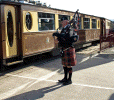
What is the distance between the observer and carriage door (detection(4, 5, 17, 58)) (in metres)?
6.49

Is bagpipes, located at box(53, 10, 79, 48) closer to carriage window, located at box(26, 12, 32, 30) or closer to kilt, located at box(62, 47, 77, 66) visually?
kilt, located at box(62, 47, 77, 66)

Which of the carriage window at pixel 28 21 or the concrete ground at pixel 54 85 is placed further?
the carriage window at pixel 28 21

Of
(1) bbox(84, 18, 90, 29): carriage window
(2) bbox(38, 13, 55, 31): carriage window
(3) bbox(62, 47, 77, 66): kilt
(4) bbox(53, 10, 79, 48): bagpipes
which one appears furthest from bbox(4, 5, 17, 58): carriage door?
(1) bbox(84, 18, 90, 29): carriage window

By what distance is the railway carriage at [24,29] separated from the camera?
635 cm

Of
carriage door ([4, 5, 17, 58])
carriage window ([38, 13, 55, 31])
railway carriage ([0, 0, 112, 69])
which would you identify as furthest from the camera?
carriage window ([38, 13, 55, 31])

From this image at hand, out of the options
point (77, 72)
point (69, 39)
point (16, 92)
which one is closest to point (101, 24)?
point (77, 72)

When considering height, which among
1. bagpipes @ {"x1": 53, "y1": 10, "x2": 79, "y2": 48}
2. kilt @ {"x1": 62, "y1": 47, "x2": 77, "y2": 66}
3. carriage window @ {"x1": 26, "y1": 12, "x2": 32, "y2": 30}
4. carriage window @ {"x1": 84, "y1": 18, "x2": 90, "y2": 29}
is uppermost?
carriage window @ {"x1": 84, "y1": 18, "x2": 90, "y2": 29}

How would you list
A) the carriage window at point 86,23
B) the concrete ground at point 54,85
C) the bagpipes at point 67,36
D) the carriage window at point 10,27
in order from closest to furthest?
the concrete ground at point 54,85 < the bagpipes at point 67,36 < the carriage window at point 10,27 < the carriage window at point 86,23

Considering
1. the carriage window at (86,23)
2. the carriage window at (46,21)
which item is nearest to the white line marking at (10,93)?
the carriage window at (46,21)

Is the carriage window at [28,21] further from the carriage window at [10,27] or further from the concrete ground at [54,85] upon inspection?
the concrete ground at [54,85]

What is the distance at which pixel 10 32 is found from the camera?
6.71 m

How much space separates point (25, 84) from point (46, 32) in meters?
3.84

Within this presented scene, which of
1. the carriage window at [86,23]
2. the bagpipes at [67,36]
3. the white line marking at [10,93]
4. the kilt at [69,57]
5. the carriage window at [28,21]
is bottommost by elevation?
the white line marking at [10,93]

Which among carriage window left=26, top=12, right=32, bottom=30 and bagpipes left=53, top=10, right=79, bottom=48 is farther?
carriage window left=26, top=12, right=32, bottom=30
